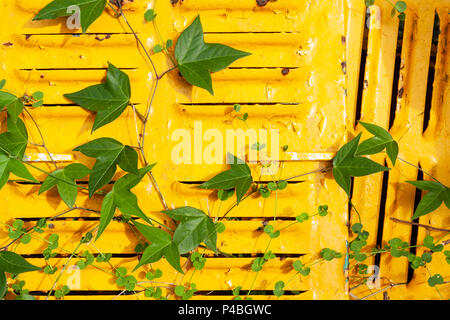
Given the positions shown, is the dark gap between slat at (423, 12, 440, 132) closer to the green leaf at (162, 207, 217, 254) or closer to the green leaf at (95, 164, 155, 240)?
the green leaf at (162, 207, 217, 254)

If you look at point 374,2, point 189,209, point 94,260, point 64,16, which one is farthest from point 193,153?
point 374,2

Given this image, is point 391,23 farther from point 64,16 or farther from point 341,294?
point 64,16

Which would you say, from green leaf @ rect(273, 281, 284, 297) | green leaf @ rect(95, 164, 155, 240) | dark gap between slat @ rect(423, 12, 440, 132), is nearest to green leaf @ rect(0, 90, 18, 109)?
green leaf @ rect(95, 164, 155, 240)

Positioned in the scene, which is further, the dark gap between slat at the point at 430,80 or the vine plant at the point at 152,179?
the dark gap between slat at the point at 430,80

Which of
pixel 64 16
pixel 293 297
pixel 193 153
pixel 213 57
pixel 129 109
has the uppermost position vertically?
pixel 64 16

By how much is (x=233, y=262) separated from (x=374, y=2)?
0.83m

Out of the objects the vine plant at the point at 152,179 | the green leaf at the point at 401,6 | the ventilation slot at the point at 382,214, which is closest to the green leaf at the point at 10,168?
the vine plant at the point at 152,179

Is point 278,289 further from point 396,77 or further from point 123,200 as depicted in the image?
point 396,77

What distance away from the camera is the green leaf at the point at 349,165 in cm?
93

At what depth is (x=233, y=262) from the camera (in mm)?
1029

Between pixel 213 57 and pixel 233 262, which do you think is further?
pixel 233 262

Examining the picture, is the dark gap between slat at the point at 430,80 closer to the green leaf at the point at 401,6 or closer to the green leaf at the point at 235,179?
the green leaf at the point at 401,6

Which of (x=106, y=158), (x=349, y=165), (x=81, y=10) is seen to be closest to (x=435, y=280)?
(x=349, y=165)

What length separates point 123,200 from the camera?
91 centimetres
